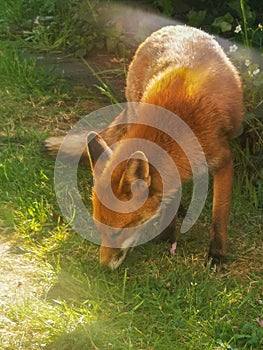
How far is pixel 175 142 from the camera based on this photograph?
4.71 meters

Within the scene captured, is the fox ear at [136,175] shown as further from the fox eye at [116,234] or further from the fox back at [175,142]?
the fox eye at [116,234]

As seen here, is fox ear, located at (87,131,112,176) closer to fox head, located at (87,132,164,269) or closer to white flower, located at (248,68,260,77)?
fox head, located at (87,132,164,269)

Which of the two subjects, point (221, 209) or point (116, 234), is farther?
point (221, 209)

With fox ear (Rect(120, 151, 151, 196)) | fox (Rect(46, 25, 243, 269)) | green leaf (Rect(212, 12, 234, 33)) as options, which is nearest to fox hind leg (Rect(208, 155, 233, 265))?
fox (Rect(46, 25, 243, 269))

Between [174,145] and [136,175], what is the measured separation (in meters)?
0.47

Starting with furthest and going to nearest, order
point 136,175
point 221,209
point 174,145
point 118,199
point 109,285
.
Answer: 1. point 221,209
2. point 109,285
3. point 174,145
4. point 118,199
5. point 136,175

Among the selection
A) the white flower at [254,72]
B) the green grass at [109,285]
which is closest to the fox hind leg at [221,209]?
the green grass at [109,285]

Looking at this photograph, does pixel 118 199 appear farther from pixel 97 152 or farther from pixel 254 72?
pixel 254 72

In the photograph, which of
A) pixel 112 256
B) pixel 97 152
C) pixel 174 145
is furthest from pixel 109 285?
pixel 174 145

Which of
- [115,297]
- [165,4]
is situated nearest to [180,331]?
[115,297]

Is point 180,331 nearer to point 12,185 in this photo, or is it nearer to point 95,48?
point 12,185

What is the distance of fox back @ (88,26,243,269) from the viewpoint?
455 centimetres

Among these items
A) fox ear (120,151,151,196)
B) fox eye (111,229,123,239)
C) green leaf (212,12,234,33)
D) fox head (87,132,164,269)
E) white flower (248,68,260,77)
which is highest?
green leaf (212,12,234,33)

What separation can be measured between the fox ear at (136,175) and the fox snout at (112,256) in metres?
0.48
